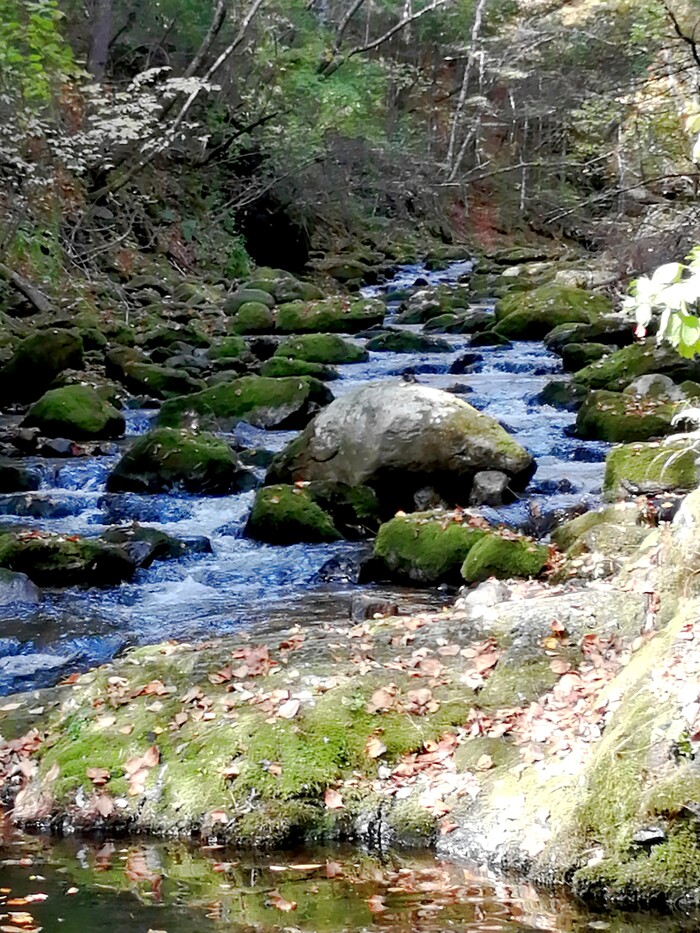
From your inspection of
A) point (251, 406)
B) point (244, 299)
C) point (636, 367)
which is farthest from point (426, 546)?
point (244, 299)

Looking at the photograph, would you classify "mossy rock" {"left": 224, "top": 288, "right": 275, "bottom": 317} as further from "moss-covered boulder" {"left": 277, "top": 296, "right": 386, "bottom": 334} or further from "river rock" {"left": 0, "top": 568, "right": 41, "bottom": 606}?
"river rock" {"left": 0, "top": 568, "right": 41, "bottom": 606}

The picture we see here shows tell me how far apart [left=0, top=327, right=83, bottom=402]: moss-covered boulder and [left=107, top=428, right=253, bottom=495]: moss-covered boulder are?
4354 millimetres

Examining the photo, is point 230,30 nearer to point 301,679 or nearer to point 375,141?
point 375,141

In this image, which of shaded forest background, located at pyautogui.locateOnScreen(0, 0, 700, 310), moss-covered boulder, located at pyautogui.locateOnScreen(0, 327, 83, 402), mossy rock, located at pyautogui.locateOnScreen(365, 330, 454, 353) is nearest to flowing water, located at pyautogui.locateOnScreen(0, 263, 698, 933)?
mossy rock, located at pyautogui.locateOnScreen(365, 330, 454, 353)

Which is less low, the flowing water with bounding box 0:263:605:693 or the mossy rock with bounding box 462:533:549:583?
the mossy rock with bounding box 462:533:549:583

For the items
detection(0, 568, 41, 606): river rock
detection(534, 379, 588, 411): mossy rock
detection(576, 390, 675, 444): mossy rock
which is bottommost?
detection(0, 568, 41, 606): river rock

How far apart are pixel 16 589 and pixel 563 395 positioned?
330 inches

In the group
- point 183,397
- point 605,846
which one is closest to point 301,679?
point 605,846

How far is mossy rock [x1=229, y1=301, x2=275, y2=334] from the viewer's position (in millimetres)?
20172

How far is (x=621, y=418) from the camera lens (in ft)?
39.9

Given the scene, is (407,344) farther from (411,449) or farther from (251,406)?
(411,449)

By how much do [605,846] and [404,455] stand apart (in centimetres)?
704

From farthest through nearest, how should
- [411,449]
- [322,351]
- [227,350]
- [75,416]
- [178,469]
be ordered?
[322,351]
[227,350]
[75,416]
[178,469]
[411,449]

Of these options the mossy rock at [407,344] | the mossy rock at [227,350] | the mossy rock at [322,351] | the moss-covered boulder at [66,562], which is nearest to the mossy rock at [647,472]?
the moss-covered boulder at [66,562]
